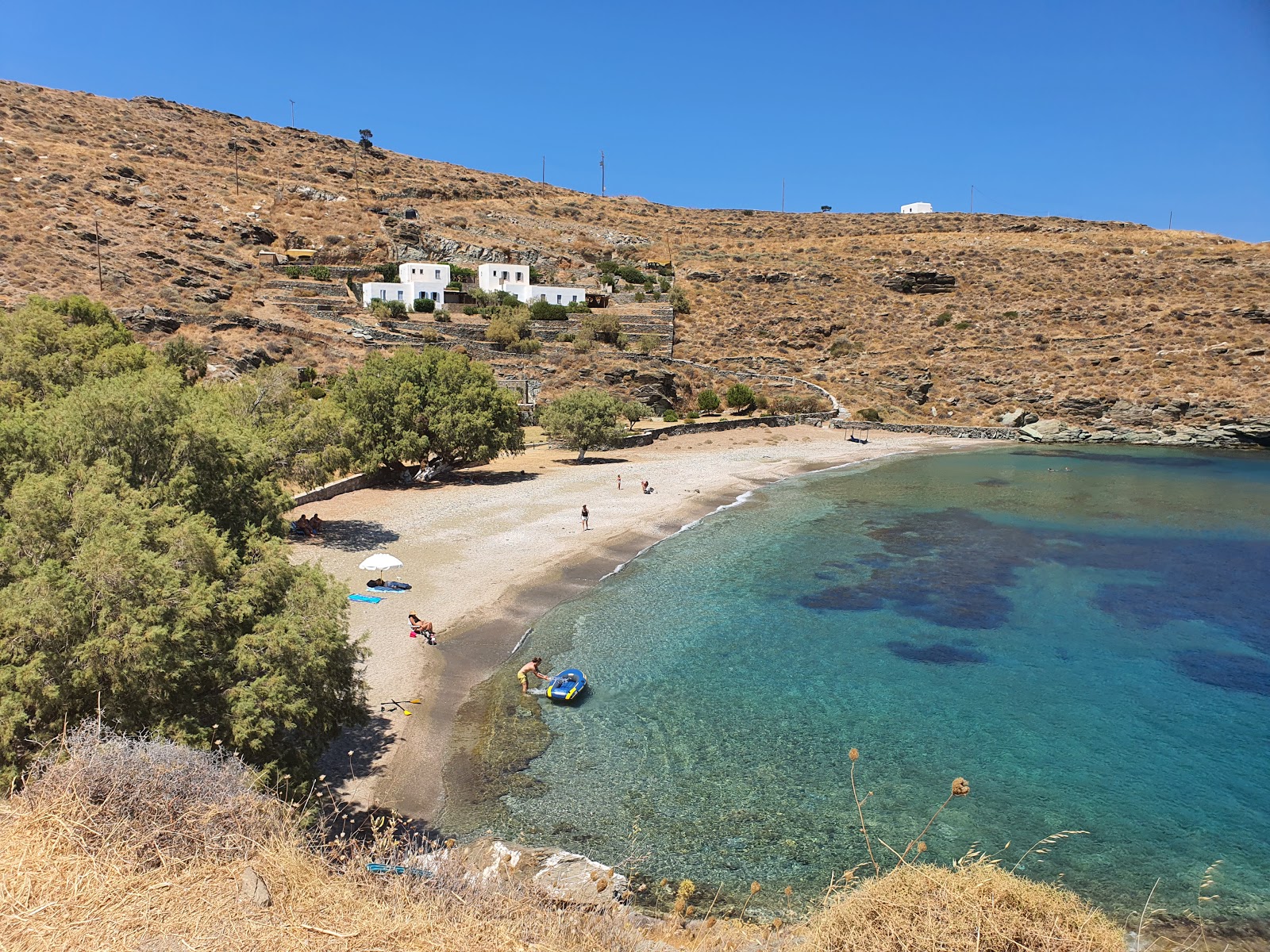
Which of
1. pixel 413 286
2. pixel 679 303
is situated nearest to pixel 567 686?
pixel 413 286

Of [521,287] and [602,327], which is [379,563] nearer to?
[602,327]

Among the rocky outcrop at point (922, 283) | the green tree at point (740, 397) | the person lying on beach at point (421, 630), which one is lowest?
the person lying on beach at point (421, 630)

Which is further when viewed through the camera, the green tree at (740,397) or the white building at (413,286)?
the white building at (413,286)

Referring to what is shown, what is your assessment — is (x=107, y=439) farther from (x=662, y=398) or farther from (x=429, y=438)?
(x=662, y=398)

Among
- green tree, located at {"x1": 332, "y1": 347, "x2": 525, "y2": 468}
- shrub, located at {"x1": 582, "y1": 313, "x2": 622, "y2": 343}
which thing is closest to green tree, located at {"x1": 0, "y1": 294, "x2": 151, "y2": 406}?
green tree, located at {"x1": 332, "y1": 347, "x2": 525, "y2": 468}

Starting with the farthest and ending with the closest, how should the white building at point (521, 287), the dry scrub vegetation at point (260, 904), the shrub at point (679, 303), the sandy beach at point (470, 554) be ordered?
the shrub at point (679, 303) < the white building at point (521, 287) < the sandy beach at point (470, 554) < the dry scrub vegetation at point (260, 904)

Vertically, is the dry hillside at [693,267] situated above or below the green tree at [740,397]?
above

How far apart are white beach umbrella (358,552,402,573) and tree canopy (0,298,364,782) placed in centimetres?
545

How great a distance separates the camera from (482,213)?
322 feet

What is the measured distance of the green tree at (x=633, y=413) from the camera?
48.8m

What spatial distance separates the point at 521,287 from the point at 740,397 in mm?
26810

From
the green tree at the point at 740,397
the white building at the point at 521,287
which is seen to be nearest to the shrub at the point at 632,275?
the white building at the point at 521,287

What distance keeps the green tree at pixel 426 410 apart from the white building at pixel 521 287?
3679 centimetres

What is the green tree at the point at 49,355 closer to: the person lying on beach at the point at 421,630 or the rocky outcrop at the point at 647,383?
the person lying on beach at the point at 421,630
